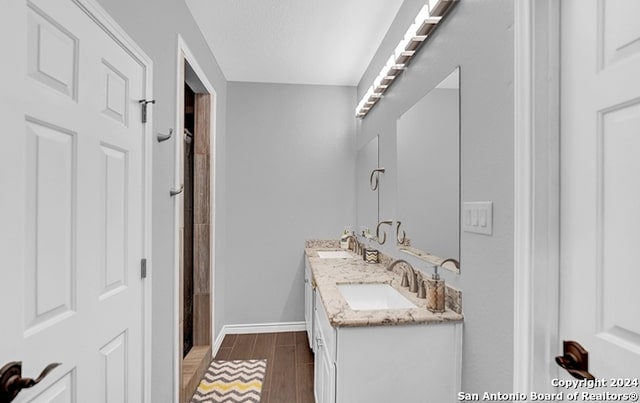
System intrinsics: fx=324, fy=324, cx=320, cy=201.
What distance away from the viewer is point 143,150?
4.83ft

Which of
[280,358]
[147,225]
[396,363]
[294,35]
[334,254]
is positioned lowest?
[280,358]

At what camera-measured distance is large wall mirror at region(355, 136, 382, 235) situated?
2777 millimetres

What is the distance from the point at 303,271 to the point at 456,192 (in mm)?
2289

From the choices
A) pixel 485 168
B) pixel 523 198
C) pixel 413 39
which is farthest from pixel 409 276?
pixel 413 39

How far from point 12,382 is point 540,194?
4.85ft

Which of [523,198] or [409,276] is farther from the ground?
[523,198]

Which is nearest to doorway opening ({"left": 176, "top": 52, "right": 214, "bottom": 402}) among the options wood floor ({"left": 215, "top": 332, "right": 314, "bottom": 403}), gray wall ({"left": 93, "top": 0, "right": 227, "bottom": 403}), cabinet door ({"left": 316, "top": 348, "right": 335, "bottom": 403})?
wood floor ({"left": 215, "top": 332, "right": 314, "bottom": 403})

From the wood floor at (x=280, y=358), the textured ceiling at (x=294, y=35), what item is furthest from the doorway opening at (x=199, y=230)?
the textured ceiling at (x=294, y=35)

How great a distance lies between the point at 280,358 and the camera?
281cm

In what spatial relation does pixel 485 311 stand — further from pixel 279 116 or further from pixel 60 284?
pixel 279 116

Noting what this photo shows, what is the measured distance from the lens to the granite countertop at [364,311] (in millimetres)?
1330

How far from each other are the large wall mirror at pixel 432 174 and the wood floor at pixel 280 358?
4.17ft

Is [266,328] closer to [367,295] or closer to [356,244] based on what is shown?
[356,244]

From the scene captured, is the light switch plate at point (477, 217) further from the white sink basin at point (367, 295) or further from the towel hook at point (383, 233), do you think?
the towel hook at point (383, 233)
